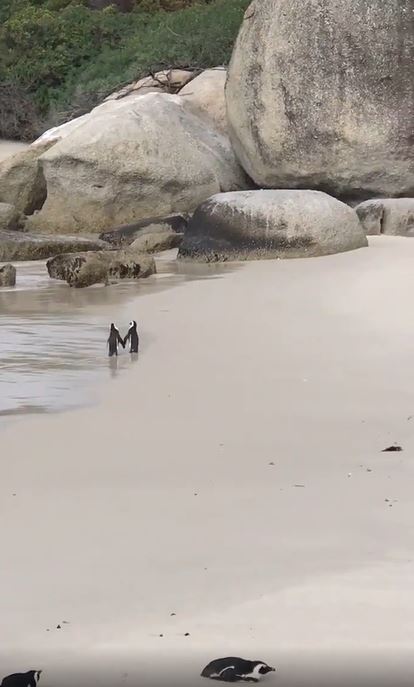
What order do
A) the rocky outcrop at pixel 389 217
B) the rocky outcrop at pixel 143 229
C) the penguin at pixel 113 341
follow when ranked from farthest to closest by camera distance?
1. the rocky outcrop at pixel 143 229
2. the rocky outcrop at pixel 389 217
3. the penguin at pixel 113 341

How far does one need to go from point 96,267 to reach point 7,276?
2.54ft

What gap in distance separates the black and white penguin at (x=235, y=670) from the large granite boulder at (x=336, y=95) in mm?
11884

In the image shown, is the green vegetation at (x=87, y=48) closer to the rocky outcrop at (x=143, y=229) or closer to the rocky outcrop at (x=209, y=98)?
the rocky outcrop at (x=209, y=98)

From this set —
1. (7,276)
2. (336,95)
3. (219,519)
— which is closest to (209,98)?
(336,95)

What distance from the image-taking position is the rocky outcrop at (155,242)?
1326 cm

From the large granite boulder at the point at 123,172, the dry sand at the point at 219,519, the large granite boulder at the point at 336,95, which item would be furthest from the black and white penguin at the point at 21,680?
the large granite boulder at the point at 123,172

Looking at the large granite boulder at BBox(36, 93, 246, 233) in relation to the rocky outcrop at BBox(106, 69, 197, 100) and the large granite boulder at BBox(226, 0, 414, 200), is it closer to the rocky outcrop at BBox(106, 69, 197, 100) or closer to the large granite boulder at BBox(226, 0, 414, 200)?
the large granite boulder at BBox(226, 0, 414, 200)

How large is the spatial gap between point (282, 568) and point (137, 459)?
50.5 inches

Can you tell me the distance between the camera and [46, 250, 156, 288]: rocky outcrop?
1064 cm

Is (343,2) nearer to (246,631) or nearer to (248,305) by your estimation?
(248,305)

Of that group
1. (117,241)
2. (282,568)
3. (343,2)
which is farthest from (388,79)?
(282,568)

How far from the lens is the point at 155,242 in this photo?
13328 millimetres

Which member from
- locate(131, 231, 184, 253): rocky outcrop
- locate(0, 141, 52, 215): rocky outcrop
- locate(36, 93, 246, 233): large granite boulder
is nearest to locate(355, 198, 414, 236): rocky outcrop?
locate(131, 231, 184, 253): rocky outcrop

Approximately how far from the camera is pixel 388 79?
46.5 ft
